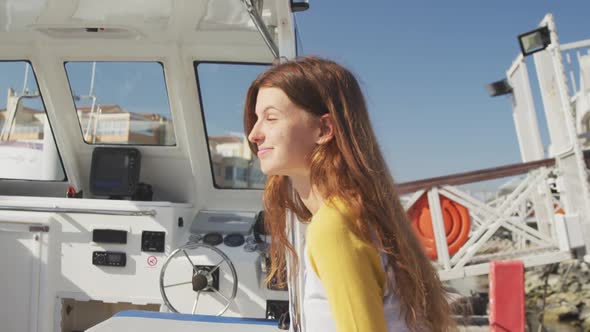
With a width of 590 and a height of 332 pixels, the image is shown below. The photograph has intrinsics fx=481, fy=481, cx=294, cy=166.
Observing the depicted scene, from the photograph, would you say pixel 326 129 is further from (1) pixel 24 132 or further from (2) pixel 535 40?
(2) pixel 535 40

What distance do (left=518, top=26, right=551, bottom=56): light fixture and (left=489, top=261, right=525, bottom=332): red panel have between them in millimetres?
2020

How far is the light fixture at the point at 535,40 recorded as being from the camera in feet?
14.5

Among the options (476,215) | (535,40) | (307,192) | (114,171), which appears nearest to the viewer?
(307,192)

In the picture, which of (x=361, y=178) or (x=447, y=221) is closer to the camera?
(x=361, y=178)

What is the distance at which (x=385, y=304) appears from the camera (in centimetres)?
78

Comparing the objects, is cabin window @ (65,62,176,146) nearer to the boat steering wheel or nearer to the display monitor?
the display monitor

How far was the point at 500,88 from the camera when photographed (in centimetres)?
626

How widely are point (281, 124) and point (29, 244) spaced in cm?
340

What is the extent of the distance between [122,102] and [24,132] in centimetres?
94

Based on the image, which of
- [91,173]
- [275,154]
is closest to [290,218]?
[275,154]

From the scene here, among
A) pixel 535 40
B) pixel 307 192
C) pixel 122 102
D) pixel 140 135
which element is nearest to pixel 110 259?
pixel 140 135

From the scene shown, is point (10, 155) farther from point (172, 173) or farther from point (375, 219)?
point (375, 219)

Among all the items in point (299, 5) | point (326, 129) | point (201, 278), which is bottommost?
point (201, 278)

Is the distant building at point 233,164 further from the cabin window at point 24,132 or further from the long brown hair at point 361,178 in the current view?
the long brown hair at point 361,178
